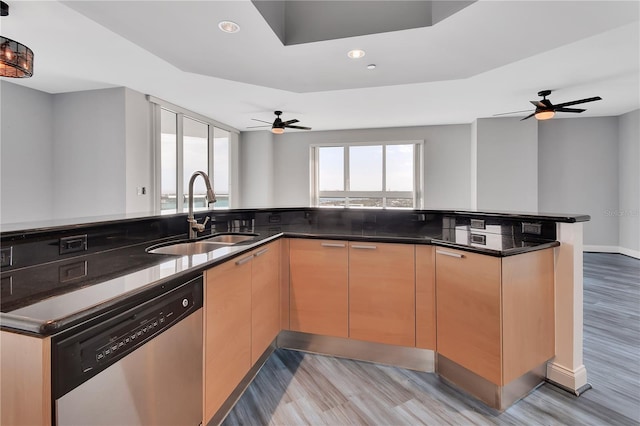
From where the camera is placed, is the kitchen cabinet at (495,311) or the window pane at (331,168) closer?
the kitchen cabinet at (495,311)

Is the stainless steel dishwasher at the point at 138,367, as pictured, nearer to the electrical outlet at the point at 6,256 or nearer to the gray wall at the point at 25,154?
the electrical outlet at the point at 6,256

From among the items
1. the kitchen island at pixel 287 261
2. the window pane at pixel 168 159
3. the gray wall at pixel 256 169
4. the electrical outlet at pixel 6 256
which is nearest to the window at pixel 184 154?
the window pane at pixel 168 159

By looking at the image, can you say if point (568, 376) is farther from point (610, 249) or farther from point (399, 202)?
point (610, 249)

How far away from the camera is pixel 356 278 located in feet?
6.22

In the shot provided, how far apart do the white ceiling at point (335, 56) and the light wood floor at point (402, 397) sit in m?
2.41

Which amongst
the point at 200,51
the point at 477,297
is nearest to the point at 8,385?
the point at 477,297

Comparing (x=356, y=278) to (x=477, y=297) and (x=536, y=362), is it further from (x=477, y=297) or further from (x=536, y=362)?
(x=536, y=362)

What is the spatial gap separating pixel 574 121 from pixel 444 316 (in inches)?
242

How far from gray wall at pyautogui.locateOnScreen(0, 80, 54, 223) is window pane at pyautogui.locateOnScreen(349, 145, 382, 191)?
502 centimetres

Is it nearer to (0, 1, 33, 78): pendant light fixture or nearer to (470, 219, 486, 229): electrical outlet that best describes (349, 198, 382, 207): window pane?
(470, 219, 486, 229): electrical outlet

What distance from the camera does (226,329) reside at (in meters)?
1.37

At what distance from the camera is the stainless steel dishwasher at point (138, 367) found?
2.26 feet

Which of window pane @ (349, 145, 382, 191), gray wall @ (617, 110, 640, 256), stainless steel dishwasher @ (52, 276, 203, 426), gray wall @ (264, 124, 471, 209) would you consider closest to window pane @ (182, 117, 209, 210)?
gray wall @ (264, 124, 471, 209)

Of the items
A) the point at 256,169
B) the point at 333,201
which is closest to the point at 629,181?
the point at 333,201
